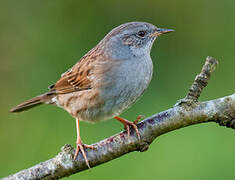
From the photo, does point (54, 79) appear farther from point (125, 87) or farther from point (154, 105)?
point (125, 87)

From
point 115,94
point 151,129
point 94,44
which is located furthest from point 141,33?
point 94,44

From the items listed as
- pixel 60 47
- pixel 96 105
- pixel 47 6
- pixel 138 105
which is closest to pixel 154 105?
pixel 138 105

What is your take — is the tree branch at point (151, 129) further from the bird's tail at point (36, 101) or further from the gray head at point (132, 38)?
the bird's tail at point (36, 101)

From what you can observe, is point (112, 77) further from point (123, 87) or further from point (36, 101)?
point (36, 101)

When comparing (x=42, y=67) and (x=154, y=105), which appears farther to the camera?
(x=42, y=67)

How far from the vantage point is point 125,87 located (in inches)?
166

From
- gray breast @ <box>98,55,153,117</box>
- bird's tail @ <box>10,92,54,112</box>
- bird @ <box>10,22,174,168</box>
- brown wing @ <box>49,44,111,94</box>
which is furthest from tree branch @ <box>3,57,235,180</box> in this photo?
bird's tail @ <box>10,92,54,112</box>

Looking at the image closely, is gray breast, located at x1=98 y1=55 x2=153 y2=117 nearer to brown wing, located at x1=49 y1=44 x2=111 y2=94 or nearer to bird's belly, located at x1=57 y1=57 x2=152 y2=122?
bird's belly, located at x1=57 y1=57 x2=152 y2=122

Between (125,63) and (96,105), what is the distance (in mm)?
549

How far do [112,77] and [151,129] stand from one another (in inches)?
38.2

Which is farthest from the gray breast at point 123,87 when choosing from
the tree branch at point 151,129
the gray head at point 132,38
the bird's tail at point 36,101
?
the bird's tail at point 36,101

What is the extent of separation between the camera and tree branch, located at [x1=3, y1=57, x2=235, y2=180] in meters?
3.46

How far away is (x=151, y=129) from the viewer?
3529 millimetres

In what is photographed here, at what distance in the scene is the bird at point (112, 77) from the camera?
4.25 metres
